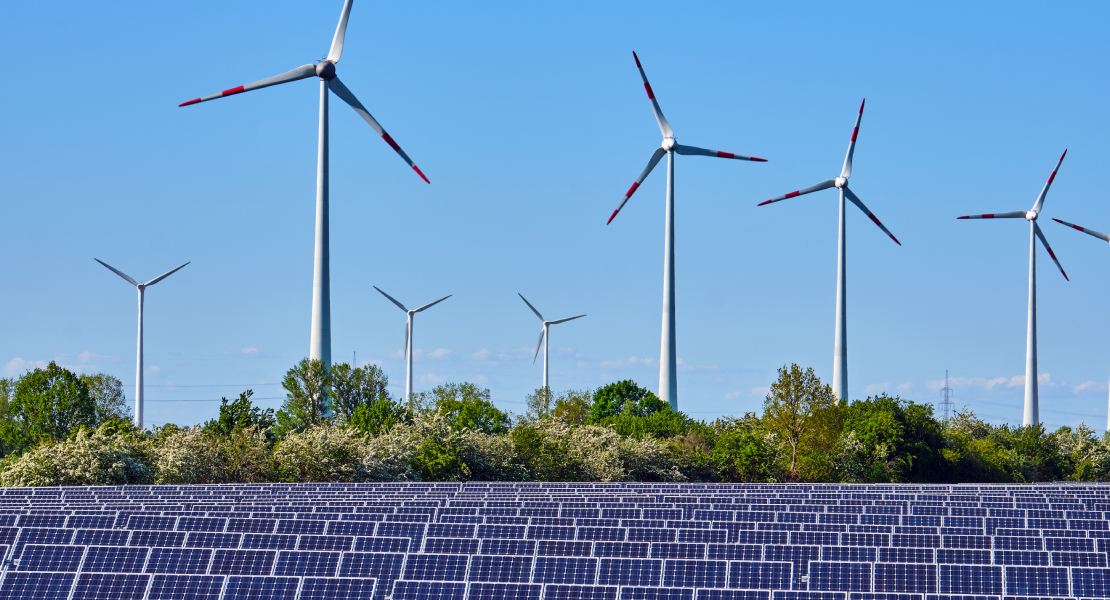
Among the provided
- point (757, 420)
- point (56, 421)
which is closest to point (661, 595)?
point (757, 420)

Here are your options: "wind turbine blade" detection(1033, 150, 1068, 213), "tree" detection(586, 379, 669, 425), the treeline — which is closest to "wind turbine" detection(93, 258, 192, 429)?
the treeline

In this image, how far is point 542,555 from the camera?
109ft

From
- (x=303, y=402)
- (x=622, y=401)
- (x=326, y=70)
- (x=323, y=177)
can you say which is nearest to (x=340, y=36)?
(x=326, y=70)

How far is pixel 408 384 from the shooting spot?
394 feet

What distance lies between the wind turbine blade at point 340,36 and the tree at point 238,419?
26.2 metres

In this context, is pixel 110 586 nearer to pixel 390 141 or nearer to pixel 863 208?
pixel 390 141

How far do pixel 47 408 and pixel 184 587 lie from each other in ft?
262

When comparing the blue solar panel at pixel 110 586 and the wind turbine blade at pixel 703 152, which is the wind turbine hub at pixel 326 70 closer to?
the wind turbine blade at pixel 703 152

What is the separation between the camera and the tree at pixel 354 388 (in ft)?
305

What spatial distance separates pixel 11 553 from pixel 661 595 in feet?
66.8

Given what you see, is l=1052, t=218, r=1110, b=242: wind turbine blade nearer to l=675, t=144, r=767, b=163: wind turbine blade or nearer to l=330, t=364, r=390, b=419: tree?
l=675, t=144, r=767, b=163: wind turbine blade

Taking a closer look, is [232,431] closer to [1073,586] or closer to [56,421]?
[56,421]

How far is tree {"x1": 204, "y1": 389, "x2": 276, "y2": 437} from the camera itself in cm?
8188

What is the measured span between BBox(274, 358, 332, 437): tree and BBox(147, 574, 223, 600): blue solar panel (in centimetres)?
5414
